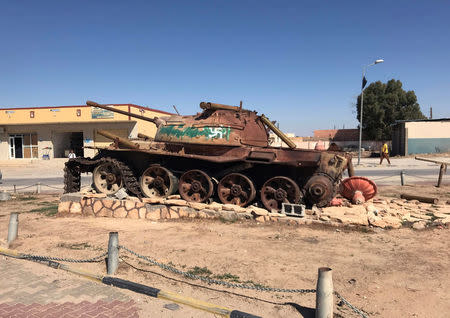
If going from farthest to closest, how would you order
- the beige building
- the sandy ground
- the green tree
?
the green tree, the beige building, the sandy ground

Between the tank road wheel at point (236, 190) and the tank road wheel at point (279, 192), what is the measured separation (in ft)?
1.13

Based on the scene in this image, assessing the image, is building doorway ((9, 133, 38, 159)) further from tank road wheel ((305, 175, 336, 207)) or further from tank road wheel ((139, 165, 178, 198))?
tank road wheel ((305, 175, 336, 207))

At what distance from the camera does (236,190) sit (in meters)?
8.84

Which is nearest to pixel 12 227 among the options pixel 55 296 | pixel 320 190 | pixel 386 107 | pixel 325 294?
pixel 55 296

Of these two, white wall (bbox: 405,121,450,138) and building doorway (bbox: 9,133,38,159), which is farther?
white wall (bbox: 405,121,450,138)

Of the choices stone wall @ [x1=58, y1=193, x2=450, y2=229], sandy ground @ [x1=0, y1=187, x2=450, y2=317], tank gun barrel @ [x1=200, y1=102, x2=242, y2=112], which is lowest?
sandy ground @ [x1=0, y1=187, x2=450, y2=317]

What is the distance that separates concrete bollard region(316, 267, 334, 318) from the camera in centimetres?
350

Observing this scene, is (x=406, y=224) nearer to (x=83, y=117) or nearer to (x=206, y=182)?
(x=206, y=182)

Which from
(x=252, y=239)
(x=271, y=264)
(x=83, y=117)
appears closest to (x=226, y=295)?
(x=271, y=264)

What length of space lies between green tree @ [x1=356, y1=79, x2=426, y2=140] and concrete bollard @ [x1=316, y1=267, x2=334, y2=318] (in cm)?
4359

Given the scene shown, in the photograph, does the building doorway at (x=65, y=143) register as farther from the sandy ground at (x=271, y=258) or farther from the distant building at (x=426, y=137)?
the distant building at (x=426, y=137)

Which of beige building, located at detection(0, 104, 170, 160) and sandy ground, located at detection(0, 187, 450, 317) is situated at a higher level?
beige building, located at detection(0, 104, 170, 160)

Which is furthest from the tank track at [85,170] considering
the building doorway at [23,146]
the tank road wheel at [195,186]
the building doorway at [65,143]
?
the building doorway at [23,146]

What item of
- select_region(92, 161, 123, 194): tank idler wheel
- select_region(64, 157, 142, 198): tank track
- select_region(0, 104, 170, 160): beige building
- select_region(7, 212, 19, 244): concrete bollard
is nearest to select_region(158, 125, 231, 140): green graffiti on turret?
select_region(64, 157, 142, 198): tank track
